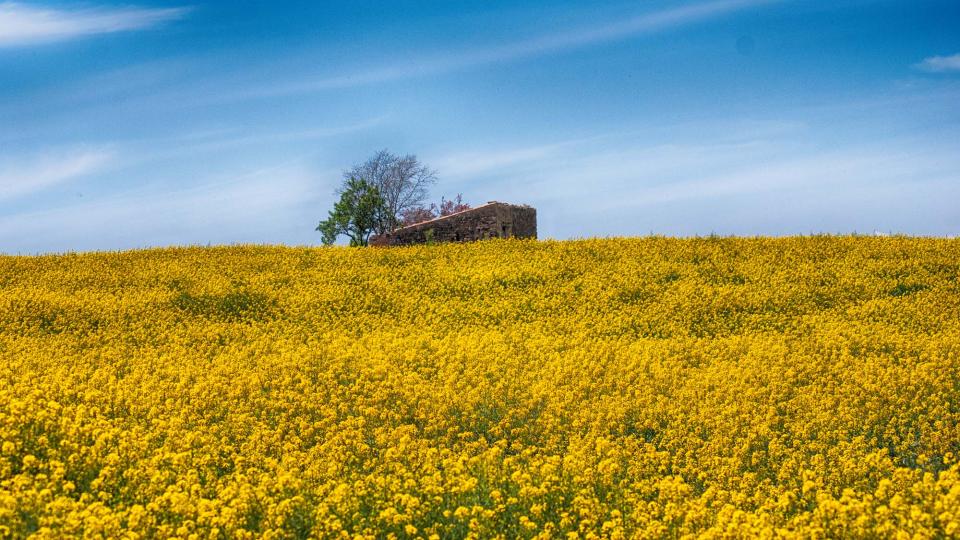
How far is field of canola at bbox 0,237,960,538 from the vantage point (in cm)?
791

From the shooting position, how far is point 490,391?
13.0 m

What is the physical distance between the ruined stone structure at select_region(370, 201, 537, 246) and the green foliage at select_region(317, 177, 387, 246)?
15.9m

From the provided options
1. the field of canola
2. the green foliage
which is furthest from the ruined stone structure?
the green foliage

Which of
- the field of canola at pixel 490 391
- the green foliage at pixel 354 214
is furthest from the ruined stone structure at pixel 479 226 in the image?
the green foliage at pixel 354 214

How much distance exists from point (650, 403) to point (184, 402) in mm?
7169

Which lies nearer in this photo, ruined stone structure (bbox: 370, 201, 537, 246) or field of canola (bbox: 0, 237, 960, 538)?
field of canola (bbox: 0, 237, 960, 538)

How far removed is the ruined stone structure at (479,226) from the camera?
30594 millimetres

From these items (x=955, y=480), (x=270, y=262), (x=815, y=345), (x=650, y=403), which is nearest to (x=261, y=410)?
(x=650, y=403)

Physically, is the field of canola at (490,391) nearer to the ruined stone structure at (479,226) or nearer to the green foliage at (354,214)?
the ruined stone structure at (479,226)

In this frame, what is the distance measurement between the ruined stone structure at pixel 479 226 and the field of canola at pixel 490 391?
4660 millimetres

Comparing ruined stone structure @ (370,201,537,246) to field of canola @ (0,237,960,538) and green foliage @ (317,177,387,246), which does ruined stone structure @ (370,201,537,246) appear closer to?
field of canola @ (0,237,960,538)

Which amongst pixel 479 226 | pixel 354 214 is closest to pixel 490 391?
pixel 479 226

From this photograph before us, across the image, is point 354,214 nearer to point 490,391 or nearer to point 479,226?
point 479,226

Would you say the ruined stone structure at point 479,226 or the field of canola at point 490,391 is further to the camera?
the ruined stone structure at point 479,226
